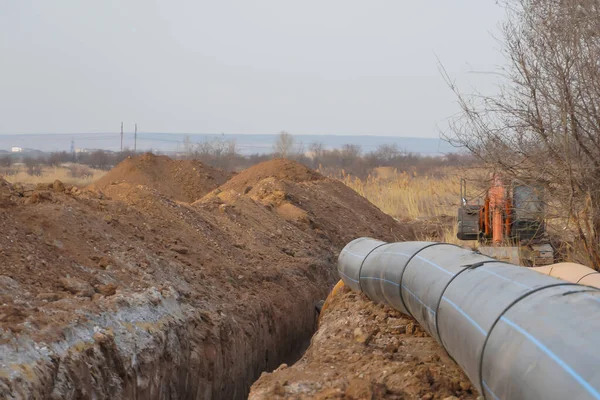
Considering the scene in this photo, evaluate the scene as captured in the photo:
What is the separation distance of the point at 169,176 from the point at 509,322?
62.7 ft

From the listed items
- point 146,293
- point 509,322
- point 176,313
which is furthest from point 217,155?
point 509,322

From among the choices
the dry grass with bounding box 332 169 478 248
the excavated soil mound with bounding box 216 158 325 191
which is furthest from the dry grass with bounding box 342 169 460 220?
the excavated soil mound with bounding box 216 158 325 191

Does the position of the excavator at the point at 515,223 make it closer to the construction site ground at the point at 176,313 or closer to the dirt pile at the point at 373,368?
the construction site ground at the point at 176,313

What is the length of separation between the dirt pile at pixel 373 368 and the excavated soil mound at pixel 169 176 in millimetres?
14590

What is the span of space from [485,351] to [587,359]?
98 centimetres

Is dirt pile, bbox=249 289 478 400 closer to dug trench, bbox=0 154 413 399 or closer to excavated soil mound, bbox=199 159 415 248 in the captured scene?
dug trench, bbox=0 154 413 399

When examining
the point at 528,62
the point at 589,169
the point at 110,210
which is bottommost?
the point at 110,210

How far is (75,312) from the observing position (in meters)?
6.36

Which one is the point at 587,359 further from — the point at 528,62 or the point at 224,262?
the point at 224,262

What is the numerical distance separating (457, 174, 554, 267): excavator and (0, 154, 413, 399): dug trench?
3.19 metres

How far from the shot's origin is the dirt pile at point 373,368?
17.0ft

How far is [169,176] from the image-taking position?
2231 centimetres

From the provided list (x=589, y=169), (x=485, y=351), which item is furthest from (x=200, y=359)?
(x=589, y=169)

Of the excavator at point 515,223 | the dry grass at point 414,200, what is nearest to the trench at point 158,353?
the excavator at point 515,223
